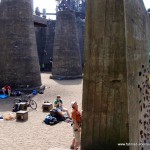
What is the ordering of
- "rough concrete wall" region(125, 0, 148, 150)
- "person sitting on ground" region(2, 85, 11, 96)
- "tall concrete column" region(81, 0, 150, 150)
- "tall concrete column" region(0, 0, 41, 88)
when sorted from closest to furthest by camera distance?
"tall concrete column" region(81, 0, 150, 150)
"rough concrete wall" region(125, 0, 148, 150)
"person sitting on ground" region(2, 85, 11, 96)
"tall concrete column" region(0, 0, 41, 88)

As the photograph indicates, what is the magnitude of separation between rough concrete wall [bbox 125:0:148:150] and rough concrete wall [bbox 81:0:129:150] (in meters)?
0.15

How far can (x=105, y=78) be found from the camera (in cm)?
448

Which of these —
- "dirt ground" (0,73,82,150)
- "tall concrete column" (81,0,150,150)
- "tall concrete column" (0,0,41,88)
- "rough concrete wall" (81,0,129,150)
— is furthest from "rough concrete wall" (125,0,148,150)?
"tall concrete column" (0,0,41,88)

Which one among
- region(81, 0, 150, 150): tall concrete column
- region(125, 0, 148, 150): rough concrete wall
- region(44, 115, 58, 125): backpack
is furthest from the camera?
region(44, 115, 58, 125): backpack

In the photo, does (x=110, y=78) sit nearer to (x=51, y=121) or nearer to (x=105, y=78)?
(x=105, y=78)

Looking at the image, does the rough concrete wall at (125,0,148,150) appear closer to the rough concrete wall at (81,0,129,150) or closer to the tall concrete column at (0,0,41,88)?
the rough concrete wall at (81,0,129,150)

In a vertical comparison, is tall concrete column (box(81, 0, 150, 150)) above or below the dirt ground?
above

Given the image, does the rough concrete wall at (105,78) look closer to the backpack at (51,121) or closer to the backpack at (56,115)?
the backpack at (51,121)

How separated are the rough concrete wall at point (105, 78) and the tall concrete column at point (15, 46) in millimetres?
12774

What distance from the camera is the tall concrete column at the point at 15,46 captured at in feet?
55.4

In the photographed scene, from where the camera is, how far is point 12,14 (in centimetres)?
1698

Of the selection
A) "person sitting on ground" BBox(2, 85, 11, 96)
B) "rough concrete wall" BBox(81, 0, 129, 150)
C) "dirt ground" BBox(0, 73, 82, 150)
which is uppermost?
"rough concrete wall" BBox(81, 0, 129, 150)

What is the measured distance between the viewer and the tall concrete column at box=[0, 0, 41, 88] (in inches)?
664

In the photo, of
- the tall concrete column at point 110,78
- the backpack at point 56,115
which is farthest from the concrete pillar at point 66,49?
the tall concrete column at point 110,78
